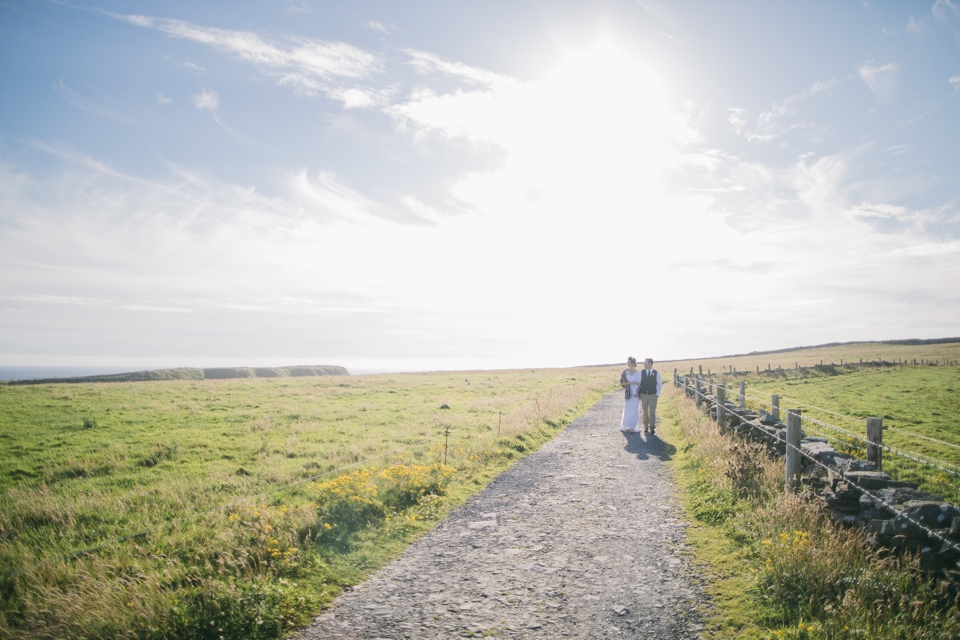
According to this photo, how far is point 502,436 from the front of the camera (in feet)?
50.5

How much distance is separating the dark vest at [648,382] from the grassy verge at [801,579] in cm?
755

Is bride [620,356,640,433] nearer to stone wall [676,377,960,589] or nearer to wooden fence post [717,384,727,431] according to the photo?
wooden fence post [717,384,727,431]

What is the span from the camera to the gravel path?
5.07 meters

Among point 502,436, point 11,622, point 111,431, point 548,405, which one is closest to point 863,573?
point 11,622

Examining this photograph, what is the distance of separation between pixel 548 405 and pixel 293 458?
11.8 meters

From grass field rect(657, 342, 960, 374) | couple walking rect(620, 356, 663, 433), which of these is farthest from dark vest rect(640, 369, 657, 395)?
grass field rect(657, 342, 960, 374)

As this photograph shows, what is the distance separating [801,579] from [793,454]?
3.65 m

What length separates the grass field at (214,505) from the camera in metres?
5.21

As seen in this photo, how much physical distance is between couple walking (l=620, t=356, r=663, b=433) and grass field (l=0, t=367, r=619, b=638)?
9.94ft

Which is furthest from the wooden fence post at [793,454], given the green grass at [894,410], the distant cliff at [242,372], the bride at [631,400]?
the distant cliff at [242,372]

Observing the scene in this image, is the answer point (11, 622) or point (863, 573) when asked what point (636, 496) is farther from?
point (11, 622)

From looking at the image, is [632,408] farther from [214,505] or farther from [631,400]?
[214,505]

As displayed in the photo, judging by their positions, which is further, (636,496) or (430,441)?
(430,441)

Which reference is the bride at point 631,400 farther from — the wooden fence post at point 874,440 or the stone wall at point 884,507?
the wooden fence post at point 874,440
